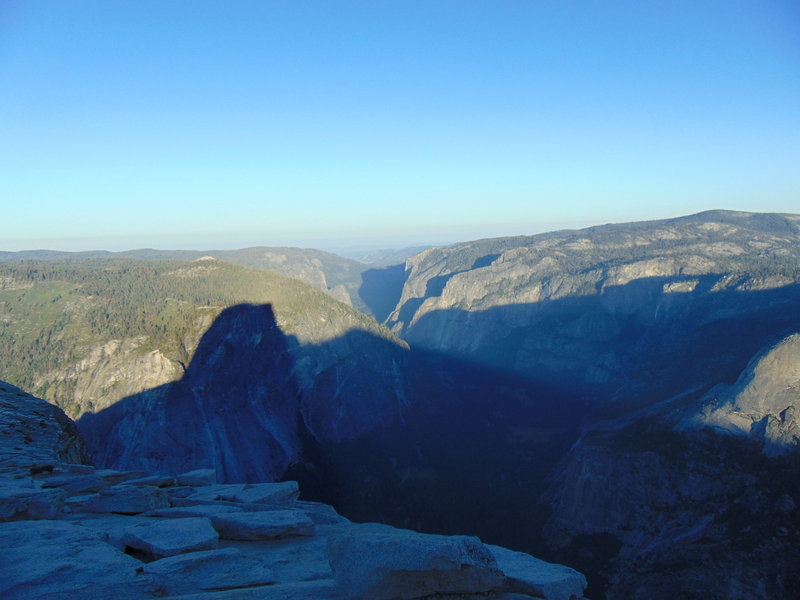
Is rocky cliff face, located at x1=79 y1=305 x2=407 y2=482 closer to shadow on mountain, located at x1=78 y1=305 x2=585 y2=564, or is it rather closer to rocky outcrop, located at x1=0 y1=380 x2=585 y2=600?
shadow on mountain, located at x1=78 y1=305 x2=585 y2=564

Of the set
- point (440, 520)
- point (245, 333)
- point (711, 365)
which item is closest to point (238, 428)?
point (245, 333)

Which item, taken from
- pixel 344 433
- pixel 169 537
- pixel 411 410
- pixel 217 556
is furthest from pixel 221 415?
pixel 217 556

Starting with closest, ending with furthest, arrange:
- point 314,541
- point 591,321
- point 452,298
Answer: point 314,541, point 591,321, point 452,298

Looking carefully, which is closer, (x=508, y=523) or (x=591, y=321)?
(x=508, y=523)

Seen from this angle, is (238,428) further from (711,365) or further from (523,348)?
(523,348)

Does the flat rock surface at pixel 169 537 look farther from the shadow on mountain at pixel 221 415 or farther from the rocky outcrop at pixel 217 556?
the shadow on mountain at pixel 221 415

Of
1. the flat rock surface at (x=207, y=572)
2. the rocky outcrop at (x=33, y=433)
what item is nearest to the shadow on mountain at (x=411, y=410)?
the rocky outcrop at (x=33, y=433)

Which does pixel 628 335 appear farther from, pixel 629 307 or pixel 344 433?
pixel 344 433
